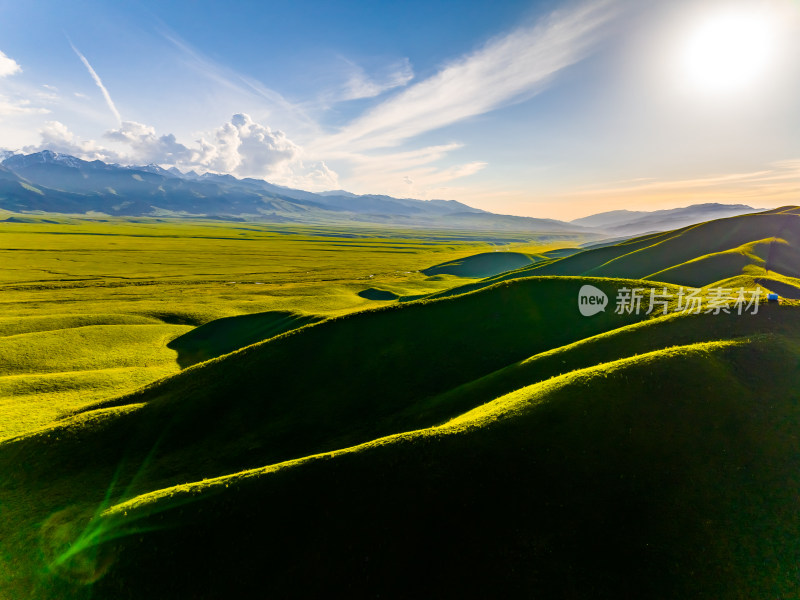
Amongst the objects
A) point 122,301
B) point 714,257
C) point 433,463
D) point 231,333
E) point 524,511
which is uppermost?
point 714,257

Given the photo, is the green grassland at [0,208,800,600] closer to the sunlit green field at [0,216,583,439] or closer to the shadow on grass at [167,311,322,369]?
the sunlit green field at [0,216,583,439]

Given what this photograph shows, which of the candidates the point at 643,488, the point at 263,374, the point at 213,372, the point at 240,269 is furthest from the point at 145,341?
the point at 240,269

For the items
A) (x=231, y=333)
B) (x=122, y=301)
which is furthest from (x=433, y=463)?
(x=122, y=301)

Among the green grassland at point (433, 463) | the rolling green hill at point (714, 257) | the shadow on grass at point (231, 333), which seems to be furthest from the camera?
the shadow on grass at point (231, 333)

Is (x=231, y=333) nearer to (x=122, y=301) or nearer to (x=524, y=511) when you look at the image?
(x=122, y=301)

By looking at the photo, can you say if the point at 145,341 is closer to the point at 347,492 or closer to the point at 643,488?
the point at 347,492

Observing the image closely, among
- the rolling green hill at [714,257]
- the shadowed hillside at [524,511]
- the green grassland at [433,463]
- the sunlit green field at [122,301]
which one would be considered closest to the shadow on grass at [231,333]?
the sunlit green field at [122,301]

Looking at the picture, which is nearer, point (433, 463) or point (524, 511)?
point (524, 511)

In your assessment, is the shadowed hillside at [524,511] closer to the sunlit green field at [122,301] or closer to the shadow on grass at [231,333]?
the sunlit green field at [122,301]

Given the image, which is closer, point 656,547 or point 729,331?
point 656,547
